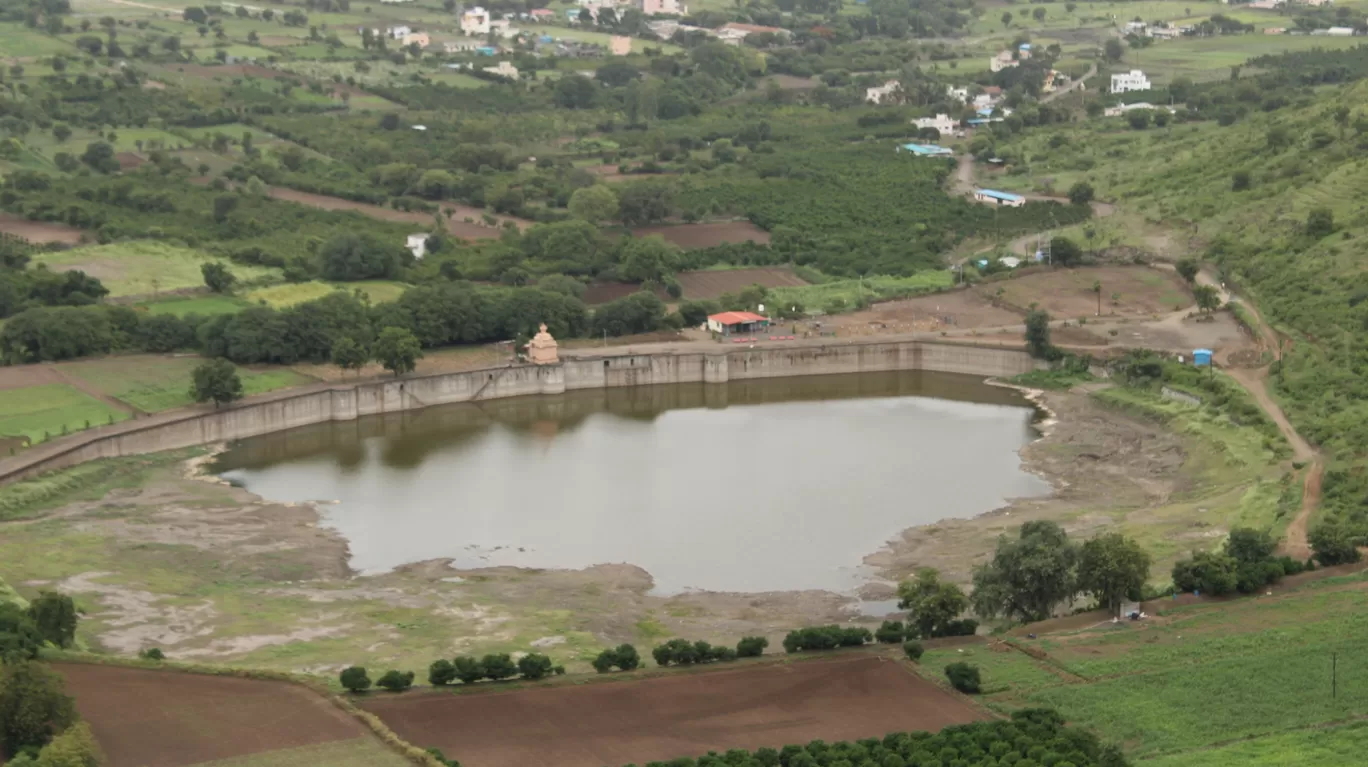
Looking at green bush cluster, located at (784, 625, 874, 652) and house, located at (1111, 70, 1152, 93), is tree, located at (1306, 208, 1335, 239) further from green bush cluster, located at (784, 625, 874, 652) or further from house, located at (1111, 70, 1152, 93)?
house, located at (1111, 70, 1152, 93)

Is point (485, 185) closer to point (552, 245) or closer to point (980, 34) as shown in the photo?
point (552, 245)

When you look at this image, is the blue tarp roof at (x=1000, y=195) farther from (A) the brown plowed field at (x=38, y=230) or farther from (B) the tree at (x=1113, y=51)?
(B) the tree at (x=1113, y=51)

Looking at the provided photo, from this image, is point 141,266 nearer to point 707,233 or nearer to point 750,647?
point 707,233

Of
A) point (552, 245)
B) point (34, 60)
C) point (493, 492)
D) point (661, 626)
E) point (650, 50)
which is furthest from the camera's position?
point (650, 50)

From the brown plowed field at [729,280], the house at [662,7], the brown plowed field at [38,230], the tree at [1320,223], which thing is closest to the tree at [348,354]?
the brown plowed field at [729,280]

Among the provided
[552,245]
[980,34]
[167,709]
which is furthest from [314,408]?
[980,34]

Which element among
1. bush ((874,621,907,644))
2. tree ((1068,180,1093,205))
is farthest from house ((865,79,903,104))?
bush ((874,621,907,644))
